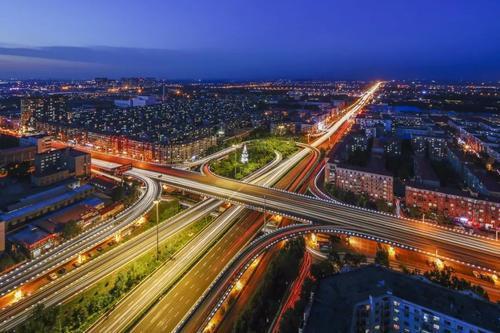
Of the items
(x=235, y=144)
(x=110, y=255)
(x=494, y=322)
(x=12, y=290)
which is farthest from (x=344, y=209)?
(x=235, y=144)

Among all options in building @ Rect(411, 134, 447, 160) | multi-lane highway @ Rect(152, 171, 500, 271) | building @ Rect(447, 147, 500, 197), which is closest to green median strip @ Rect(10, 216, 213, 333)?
multi-lane highway @ Rect(152, 171, 500, 271)

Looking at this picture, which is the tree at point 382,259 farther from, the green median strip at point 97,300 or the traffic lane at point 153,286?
the green median strip at point 97,300

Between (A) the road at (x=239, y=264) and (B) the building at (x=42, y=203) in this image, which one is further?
(B) the building at (x=42, y=203)

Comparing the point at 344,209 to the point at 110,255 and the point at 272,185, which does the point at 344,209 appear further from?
the point at 110,255

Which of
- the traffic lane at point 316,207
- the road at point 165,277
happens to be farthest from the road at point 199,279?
the traffic lane at point 316,207

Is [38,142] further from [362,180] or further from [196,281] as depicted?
[362,180]
